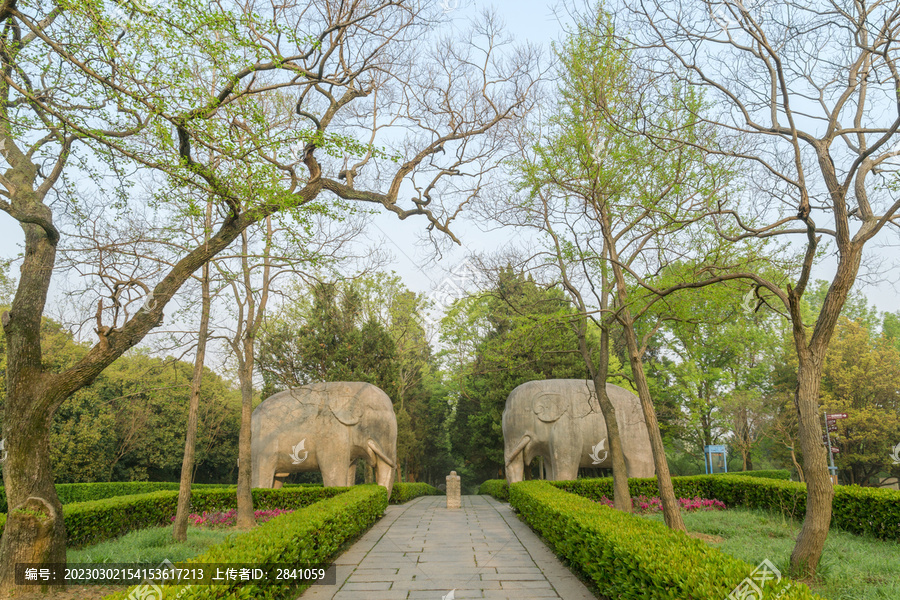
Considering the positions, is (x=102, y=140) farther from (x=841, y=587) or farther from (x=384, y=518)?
(x=384, y=518)

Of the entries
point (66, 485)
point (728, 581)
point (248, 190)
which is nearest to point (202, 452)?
point (66, 485)

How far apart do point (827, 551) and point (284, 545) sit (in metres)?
6.85

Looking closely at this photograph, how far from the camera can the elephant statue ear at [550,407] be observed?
14.2 metres

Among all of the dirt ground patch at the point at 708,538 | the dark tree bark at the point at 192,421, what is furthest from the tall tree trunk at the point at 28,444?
the dirt ground patch at the point at 708,538

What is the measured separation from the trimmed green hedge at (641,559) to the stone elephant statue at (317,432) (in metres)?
7.12

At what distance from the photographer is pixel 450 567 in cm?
664

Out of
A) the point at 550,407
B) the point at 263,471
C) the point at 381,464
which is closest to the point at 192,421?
the point at 263,471

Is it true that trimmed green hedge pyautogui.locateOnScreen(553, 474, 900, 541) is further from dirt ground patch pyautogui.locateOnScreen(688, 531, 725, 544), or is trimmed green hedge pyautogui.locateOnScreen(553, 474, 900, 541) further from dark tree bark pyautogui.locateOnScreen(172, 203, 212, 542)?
dark tree bark pyautogui.locateOnScreen(172, 203, 212, 542)

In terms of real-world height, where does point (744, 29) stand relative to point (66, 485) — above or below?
above

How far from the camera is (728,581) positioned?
11.5ft

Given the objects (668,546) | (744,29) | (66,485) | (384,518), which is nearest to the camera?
(668,546)

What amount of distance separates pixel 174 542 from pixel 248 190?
225 inches

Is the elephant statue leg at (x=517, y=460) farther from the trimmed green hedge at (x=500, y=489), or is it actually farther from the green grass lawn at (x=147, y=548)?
the green grass lawn at (x=147, y=548)

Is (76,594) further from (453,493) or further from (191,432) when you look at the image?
(453,493)
